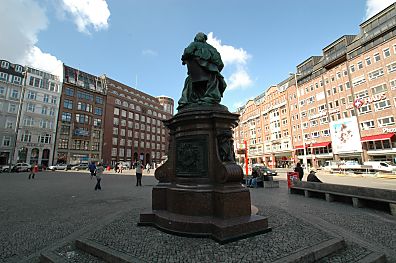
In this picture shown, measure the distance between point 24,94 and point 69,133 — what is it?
12.6m

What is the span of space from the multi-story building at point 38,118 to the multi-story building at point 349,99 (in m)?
55.9

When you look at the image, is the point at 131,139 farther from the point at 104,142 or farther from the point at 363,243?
the point at 363,243

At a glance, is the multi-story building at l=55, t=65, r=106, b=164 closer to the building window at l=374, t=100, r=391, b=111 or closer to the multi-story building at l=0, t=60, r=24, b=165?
the multi-story building at l=0, t=60, r=24, b=165

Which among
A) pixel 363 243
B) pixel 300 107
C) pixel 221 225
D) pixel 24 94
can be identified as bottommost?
pixel 363 243

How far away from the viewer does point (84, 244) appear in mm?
3963

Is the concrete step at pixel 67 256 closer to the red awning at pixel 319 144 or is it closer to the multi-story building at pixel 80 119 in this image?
the red awning at pixel 319 144

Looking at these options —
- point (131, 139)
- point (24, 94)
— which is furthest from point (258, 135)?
point (24, 94)

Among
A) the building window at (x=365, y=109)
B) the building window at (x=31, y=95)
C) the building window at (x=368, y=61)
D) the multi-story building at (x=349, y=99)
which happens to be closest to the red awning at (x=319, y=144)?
the multi-story building at (x=349, y=99)

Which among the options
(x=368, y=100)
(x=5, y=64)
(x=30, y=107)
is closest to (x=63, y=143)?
(x=30, y=107)

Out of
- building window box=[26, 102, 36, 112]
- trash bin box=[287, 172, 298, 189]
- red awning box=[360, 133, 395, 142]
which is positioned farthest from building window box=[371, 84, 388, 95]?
building window box=[26, 102, 36, 112]

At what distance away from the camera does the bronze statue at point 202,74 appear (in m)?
6.05

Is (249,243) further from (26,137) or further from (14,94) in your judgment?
(14,94)

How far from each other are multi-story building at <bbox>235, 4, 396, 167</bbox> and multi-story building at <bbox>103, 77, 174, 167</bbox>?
46.2m

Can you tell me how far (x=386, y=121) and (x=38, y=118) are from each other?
226 ft
